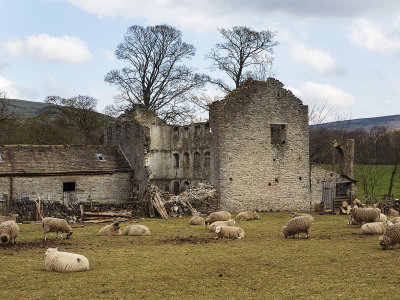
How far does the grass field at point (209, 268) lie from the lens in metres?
11.6

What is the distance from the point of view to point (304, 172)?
37156 millimetres

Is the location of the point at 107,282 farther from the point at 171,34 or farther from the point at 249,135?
the point at 171,34

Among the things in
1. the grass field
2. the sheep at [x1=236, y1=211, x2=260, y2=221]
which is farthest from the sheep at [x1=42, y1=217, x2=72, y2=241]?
the sheep at [x1=236, y1=211, x2=260, y2=221]

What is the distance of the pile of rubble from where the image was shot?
3247 centimetres

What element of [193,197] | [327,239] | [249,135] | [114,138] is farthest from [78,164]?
[327,239]

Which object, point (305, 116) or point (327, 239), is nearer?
point (327, 239)

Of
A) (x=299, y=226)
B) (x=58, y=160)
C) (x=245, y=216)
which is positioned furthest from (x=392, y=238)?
(x=58, y=160)

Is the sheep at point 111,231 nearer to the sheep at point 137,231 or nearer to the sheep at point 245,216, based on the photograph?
the sheep at point 137,231

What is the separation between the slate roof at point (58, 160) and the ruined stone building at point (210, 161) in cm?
6

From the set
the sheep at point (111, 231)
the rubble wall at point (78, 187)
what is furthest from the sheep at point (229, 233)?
the rubble wall at point (78, 187)

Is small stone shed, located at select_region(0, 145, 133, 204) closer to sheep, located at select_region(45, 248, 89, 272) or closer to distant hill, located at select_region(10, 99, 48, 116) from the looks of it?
sheep, located at select_region(45, 248, 89, 272)

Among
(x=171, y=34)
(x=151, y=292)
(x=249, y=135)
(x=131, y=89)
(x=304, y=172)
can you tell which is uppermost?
(x=171, y=34)

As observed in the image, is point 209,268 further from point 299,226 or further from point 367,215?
point 367,215

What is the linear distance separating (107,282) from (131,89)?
124 ft
